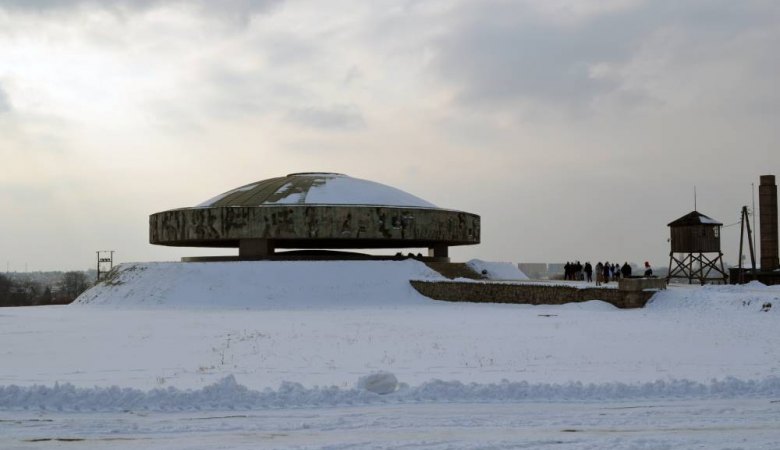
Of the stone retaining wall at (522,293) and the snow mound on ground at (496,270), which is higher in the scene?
the snow mound on ground at (496,270)

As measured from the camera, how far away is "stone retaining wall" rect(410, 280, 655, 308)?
2233 centimetres

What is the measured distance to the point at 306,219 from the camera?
112 ft

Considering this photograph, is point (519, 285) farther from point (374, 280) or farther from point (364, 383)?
point (364, 383)

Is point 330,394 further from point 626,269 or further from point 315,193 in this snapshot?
point 315,193

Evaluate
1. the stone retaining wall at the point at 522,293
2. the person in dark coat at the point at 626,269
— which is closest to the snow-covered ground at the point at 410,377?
the stone retaining wall at the point at 522,293

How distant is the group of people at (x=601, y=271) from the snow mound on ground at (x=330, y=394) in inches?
700

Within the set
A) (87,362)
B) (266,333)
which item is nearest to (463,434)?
(87,362)

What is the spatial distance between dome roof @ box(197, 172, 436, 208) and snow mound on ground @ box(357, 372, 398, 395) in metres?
25.9

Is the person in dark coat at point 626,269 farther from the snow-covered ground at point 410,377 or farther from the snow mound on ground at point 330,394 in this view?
the snow mound on ground at point 330,394

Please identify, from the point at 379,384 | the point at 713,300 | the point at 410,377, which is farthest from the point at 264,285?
the point at 379,384

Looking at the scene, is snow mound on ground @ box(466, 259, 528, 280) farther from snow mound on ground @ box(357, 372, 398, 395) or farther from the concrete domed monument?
snow mound on ground @ box(357, 372, 398, 395)

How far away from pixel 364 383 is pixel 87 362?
20.0ft

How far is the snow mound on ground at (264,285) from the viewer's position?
29.8 m

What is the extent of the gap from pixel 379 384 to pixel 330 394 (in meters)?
0.76
